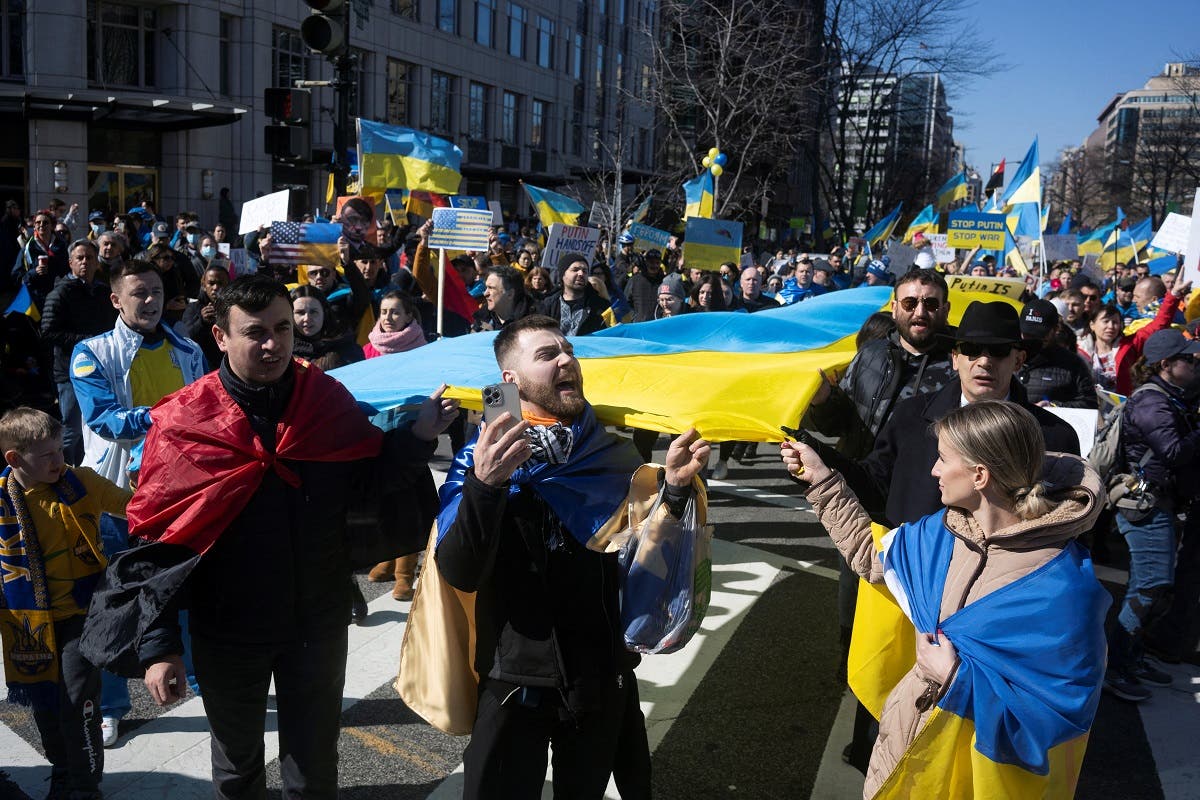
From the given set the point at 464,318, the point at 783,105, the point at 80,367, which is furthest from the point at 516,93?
the point at 80,367

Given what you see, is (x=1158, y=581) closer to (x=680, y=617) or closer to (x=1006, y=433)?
(x=1006, y=433)

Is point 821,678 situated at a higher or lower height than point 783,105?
lower

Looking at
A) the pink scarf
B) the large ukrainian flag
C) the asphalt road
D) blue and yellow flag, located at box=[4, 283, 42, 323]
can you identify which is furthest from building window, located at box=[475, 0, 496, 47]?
the large ukrainian flag

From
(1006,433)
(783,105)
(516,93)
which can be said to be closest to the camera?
(1006,433)

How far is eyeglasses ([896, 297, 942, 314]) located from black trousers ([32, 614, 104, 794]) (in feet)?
12.3

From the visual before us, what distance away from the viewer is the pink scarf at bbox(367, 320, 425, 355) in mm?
6527

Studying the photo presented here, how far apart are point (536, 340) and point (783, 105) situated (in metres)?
27.2

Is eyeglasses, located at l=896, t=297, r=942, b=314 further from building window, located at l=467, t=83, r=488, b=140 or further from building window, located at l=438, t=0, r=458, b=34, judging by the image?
building window, located at l=467, t=83, r=488, b=140

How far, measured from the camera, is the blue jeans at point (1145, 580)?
512 centimetres

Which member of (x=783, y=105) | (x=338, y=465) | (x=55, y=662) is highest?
(x=783, y=105)

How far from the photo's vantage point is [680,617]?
113 inches

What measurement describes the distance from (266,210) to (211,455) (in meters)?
8.41

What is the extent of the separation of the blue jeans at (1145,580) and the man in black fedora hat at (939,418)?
70.9 inches

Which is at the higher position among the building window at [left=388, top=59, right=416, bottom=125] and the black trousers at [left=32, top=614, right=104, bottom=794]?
the building window at [left=388, top=59, right=416, bottom=125]
